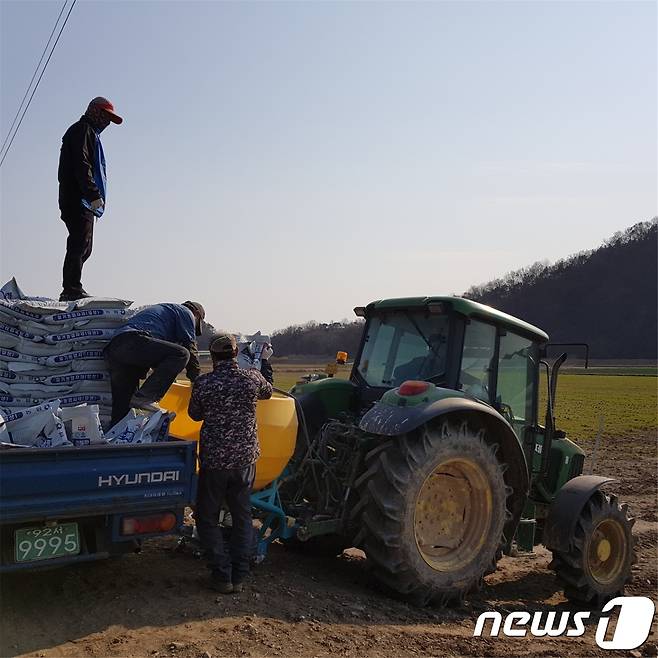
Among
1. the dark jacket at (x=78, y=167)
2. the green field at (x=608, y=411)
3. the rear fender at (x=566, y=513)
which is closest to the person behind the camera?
the dark jacket at (x=78, y=167)

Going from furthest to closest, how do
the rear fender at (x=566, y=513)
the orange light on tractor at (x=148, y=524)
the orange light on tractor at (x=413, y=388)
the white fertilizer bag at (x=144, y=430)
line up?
the rear fender at (x=566, y=513) < the orange light on tractor at (x=413, y=388) < the white fertilizer bag at (x=144, y=430) < the orange light on tractor at (x=148, y=524)

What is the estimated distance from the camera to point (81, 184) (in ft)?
18.9

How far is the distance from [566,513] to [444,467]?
4.27ft

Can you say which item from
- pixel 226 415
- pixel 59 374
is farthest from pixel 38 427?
pixel 226 415

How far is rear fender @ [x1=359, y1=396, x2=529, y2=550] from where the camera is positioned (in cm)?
501

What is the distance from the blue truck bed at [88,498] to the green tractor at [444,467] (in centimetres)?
109

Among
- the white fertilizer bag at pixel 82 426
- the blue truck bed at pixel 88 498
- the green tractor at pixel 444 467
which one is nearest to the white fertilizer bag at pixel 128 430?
the white fertilizer bag at pixel 82 426

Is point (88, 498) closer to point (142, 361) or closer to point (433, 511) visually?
point (142, 361)

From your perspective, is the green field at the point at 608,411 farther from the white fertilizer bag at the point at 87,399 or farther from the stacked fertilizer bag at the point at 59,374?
the stacked fertilizer bag at the point at 59,374

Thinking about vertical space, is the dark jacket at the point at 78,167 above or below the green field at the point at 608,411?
above

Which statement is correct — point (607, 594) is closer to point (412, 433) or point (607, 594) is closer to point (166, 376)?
point (412, 433)

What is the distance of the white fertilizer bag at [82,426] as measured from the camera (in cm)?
443

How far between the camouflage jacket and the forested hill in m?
80.2

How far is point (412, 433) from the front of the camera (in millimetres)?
5168
